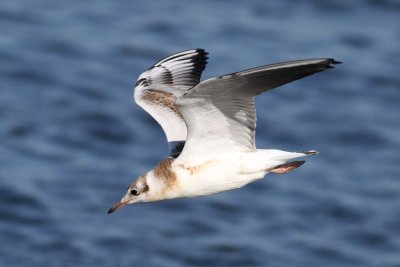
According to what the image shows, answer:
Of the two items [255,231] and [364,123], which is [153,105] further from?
[364,123]

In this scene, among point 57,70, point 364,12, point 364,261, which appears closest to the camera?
point 364,261

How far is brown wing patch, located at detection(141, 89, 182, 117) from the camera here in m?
11.6

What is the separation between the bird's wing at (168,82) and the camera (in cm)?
1153

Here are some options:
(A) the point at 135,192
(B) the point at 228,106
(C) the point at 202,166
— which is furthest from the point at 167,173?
(B) the point at 228,106

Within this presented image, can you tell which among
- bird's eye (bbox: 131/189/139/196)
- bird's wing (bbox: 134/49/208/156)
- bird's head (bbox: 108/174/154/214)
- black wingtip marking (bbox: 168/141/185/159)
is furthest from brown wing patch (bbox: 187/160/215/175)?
bird's wing (bbox: 134/49/208/156)

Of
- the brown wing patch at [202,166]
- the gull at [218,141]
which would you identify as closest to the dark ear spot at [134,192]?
the gull at [218,141]

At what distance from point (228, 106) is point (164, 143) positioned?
37.1 feet

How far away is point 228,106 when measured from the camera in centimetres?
980

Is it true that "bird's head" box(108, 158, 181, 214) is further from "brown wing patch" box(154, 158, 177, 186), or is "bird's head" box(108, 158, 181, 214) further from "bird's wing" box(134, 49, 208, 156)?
"bird's wing" box(134, 49, 208, 156)

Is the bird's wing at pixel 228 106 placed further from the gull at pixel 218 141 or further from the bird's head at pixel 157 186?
the bird's head at pixel 157 186

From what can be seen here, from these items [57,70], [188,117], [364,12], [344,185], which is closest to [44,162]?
[57,70]

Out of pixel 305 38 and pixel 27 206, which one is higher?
pixel 305 38

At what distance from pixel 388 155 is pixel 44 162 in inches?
258

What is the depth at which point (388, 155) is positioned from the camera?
70.3 feet
